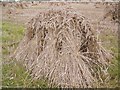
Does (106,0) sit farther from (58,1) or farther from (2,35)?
(2,35)

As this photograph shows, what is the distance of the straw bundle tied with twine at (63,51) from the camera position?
13.7ft

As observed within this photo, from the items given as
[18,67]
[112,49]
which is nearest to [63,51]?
[18,67]

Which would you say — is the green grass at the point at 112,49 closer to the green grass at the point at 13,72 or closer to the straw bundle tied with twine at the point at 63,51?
the straw bundle tied with twine at the point at 63,51

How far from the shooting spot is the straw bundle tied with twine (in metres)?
4.18

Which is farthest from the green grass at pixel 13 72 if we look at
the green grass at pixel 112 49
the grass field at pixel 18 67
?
the green grass at pixel 112 49

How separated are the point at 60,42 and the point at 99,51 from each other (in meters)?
0.64

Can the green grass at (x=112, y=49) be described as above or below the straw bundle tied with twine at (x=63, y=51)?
below

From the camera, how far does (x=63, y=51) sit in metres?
4.32

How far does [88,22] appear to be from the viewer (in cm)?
468

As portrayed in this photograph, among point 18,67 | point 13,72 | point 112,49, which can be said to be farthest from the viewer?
point 112,49

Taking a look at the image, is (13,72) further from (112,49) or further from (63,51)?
(112,49)

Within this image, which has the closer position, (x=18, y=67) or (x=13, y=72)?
(x=13, y=72)

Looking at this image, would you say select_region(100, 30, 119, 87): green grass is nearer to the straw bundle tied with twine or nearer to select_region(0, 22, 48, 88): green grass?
the straw bundle tied with twine

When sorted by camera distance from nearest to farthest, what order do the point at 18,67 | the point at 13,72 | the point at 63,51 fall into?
the point at 63,51 → the point at 13,72 → the point at 18,67
